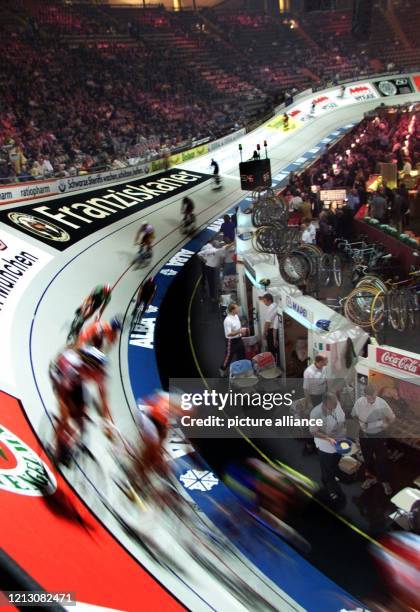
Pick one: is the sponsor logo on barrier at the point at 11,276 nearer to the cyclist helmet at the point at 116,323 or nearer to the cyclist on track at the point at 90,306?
the cyclist on track at the point at 90,306

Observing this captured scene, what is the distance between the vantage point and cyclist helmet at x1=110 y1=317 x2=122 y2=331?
11083 mm

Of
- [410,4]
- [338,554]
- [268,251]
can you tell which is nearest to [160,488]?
[338,554]

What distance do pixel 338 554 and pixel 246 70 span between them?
3939 centimetres

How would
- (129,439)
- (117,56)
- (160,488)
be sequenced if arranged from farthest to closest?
(117,56) < (129,439) < (160,488)

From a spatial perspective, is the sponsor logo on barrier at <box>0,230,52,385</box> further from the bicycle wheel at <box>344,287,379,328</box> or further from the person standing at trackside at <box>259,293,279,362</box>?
the bicycle wheel at <box>344,287,379,328</box>

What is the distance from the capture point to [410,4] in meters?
41.5

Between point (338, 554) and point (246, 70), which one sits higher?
point (246, 70)

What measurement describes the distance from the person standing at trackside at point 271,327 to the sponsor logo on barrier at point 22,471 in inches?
163

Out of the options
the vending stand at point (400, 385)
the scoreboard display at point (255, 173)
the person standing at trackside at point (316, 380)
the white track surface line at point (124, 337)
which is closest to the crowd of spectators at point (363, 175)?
the scoreboard display at point (255, 173)

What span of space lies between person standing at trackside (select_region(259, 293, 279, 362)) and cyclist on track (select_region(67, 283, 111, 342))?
357cm

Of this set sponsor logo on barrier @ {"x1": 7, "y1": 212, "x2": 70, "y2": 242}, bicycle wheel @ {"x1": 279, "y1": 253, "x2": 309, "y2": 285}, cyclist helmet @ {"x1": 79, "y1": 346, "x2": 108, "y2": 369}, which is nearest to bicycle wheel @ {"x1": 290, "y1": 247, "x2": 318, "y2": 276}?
bicycle wheel @ {"x1": 279, "y1": 253, "x2": 309, "y2": 285}

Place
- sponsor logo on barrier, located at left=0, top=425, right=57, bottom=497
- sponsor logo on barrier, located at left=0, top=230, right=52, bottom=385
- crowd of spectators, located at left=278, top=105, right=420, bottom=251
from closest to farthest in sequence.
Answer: sponsor logo on barrier, located at left=0, top=425, right=57, bottom=497 < sponsor logo on barrier, located at left=0, top=230, right=52, bottom=385 < crowd of spectators, located at left=278, top=105, right=420, bottom=251

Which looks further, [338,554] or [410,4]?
[410,4]

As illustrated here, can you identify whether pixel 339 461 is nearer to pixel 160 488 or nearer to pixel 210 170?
pixel 160 488
